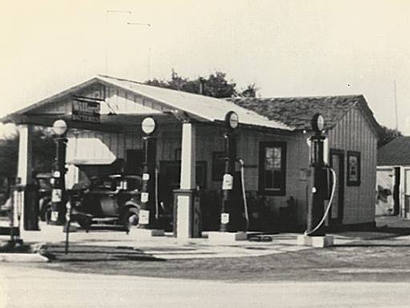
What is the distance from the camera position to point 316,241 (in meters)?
19.0

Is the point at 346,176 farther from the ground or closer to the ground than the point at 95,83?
closer to the ground

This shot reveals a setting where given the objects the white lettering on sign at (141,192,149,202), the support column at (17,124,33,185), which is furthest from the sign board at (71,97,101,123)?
the white lettering on sign at (141,192,149,202)

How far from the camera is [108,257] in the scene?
15273 mm

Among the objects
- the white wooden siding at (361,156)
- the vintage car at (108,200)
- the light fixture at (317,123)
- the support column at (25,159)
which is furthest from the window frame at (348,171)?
the support column at (25,159)

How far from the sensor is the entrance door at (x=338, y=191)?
25438 millimetres

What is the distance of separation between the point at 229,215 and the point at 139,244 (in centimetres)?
249

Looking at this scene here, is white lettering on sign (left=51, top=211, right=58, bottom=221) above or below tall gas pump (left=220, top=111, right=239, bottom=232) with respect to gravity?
below

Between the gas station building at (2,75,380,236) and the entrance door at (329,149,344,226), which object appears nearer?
the gas station building at (2,75,380,236)

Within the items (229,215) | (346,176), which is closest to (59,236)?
(229,215)

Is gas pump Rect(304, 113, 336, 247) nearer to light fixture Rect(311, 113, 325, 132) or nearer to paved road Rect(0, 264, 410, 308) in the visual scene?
light fixture Rect(311, 113, 325, 132)

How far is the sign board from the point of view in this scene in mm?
21375

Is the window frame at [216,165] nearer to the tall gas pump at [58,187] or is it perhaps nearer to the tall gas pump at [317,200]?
the tall gas pump at [58,187]

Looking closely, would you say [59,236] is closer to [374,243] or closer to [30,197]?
[30,197]

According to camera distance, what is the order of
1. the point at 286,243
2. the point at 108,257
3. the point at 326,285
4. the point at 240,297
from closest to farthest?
the point at 240,297 → the point at 326,285 → the point at 108,257 → the point at 286,243
